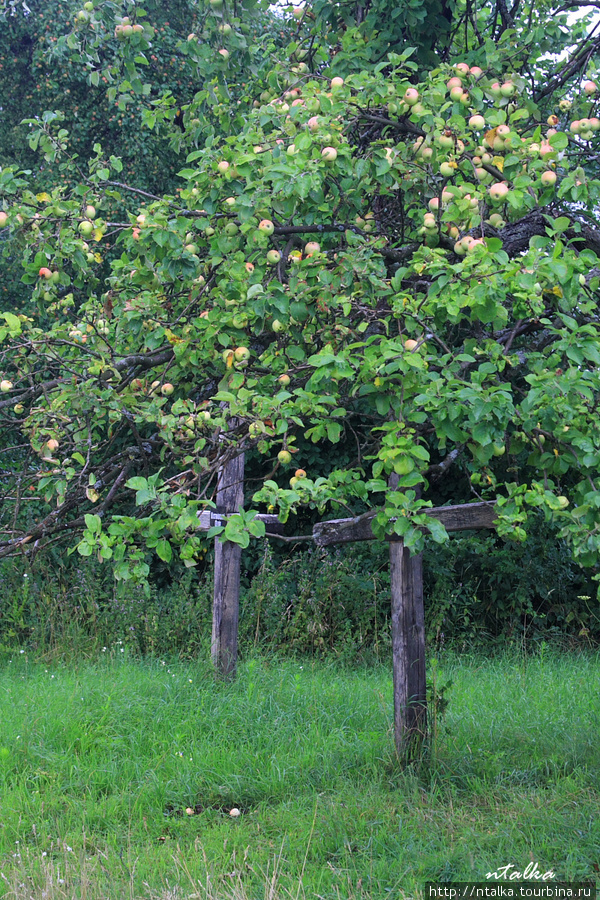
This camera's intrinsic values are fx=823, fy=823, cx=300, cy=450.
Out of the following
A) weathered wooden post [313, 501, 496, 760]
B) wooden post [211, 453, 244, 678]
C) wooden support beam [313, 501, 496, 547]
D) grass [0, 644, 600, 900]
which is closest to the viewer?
grass [0, 644, 600, 900]

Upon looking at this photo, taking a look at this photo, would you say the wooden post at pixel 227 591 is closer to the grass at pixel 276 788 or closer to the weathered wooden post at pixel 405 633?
the grass at pixel 276 788

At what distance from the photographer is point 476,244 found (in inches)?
101

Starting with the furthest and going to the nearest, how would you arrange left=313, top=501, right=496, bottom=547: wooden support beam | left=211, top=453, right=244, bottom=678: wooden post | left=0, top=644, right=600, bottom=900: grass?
1. left=211, top=453, right=244, bottom=678: wooden post
2. left=313, top=501, right=496, bottom=547: wooden support beam
3. left=0, top=644, right=600, bottom=900: grass

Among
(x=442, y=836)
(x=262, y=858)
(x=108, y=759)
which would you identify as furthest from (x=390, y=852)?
(x=108, y=759)

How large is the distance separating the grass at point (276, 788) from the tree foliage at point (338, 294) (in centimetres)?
114

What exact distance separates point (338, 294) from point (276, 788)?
2.14 meters

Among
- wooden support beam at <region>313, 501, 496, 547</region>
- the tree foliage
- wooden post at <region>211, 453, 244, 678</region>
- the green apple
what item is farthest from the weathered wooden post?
wooden post at <region>211, 453, 244, 678</region>

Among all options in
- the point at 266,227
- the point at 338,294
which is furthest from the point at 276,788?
the point at 266,227

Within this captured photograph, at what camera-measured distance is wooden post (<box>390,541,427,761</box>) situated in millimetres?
3598

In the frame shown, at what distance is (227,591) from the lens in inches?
202

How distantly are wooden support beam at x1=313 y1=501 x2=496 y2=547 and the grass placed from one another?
3.31 ft

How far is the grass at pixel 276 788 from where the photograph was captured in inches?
113

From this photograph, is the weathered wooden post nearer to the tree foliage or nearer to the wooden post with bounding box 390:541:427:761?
the wooden post with bounding box 390:541:427:761

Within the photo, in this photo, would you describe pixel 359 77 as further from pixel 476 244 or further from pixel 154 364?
pixel 154 364
